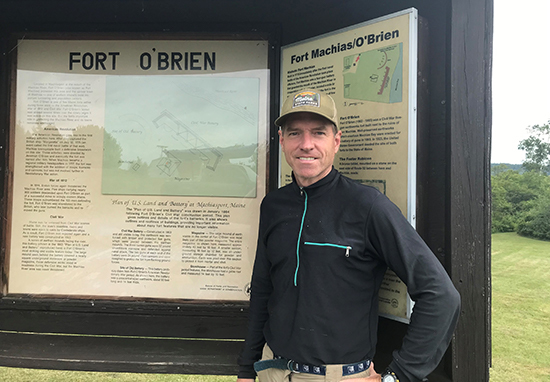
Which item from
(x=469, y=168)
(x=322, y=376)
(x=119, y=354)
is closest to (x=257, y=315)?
(x=322, y=376)

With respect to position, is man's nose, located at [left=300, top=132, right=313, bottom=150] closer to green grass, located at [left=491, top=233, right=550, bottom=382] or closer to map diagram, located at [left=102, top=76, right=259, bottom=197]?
map diagram, located at [left=102, top=76, right=259, bottom=197]

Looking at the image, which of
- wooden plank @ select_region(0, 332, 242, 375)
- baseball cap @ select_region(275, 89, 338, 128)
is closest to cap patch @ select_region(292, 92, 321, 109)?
baseball cap @ select_region(275, 89, 338, 128)

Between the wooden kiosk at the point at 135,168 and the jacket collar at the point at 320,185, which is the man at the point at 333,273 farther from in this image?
the wooden kiosk at the point at 135,168

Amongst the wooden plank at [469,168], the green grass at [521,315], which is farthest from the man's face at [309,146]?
the green grass at [521,315]

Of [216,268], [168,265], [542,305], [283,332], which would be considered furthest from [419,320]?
[542,305]

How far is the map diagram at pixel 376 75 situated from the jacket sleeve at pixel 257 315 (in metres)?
0.88

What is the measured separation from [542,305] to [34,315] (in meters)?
4.86

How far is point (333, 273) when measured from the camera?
1.22 meters

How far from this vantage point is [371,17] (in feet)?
6.04

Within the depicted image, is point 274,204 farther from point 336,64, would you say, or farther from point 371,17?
point 371,17

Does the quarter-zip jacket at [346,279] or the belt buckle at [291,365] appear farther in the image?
the belt buckle at [291,365]

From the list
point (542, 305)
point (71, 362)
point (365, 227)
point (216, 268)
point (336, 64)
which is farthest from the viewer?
point (542, 305)

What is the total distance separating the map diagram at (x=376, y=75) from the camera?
62.8 inches

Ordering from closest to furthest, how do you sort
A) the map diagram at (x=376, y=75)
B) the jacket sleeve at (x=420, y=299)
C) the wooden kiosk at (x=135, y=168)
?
the jacket sleeve at (x=420, y=299), the map diagram at (x=376, y=75), the wooden kiosk at (x=135, y=168)
